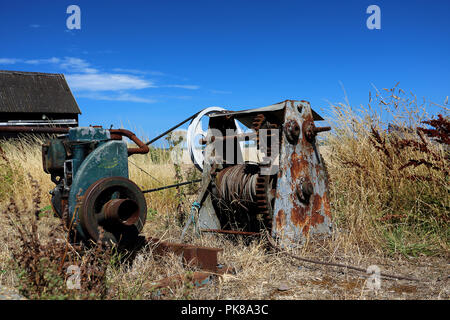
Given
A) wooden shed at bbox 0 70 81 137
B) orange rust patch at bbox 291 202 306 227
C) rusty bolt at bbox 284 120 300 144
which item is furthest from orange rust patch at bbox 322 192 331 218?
wooden shed at bbox 0 70 81 137

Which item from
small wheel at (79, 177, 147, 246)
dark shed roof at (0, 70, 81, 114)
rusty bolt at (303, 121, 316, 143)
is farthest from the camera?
dark shed roof at (0, 70, 81, 114)

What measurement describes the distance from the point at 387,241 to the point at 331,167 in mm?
1747

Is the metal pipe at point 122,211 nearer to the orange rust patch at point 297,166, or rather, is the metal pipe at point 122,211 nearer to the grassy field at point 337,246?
the grassy field at point 337,246

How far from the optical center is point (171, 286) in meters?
2.93

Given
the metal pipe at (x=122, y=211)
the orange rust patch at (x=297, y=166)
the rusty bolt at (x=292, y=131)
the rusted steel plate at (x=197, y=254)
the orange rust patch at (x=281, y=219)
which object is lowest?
the rusted steel plate at (x=197, y=254)

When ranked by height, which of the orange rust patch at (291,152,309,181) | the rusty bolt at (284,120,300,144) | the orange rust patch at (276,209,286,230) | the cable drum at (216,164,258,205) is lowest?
the orange rust patch at (276,209,286,230)

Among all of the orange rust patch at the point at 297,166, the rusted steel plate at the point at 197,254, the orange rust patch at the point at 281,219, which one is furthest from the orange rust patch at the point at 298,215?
the rusted steel plate at the point at 197,254

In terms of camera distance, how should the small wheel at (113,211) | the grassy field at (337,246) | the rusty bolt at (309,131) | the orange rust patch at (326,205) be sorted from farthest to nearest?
1. the orange rust patch at (326,205)
2. the rusty bolt at (309,131)
3. the small wheel at (113,211)
4. the grassy field at (337,246)

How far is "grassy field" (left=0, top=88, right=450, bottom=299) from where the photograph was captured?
272 centimetres

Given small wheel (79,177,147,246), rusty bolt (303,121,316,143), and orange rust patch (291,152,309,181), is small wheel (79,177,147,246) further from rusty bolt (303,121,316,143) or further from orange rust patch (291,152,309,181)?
rusty bolt (303,121,316,143)

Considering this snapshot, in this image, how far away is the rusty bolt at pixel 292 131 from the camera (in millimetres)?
3800

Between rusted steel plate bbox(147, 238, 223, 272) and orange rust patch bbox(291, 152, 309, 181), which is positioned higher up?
orange rust patch bbox(291, 152, 309, 181)

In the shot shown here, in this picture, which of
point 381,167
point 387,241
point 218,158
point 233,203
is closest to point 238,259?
point 233,203

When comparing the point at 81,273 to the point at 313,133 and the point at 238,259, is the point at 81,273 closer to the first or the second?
the point at 238,259
